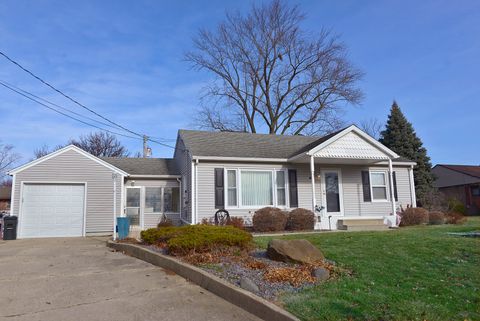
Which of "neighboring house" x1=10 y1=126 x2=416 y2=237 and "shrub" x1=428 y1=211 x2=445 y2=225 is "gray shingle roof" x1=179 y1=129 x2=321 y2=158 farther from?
"shrub" x1=428 y1=211 x2=445 y2=225

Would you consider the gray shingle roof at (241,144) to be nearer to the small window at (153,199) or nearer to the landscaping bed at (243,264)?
the small window at (153,199)

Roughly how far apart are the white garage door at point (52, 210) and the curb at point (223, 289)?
28.7 ft

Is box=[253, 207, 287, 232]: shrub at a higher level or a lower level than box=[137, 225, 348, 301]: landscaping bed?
higher

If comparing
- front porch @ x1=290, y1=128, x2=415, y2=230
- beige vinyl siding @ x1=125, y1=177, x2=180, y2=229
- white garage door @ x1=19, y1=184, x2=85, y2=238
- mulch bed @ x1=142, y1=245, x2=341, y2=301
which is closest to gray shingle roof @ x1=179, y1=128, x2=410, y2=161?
front porch @ x1=290, y1=128, x2=415, y2=230

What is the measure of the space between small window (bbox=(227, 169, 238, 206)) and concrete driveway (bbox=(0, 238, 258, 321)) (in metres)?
6.68

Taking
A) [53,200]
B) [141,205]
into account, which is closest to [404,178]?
[141,205]

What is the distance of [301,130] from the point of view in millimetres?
31875

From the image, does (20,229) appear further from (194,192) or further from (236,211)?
(236,211)

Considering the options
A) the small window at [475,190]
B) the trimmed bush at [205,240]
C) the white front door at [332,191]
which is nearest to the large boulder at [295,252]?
the trimmed bush at [205,240]

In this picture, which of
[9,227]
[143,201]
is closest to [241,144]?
[143,201]

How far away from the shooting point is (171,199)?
1781cm

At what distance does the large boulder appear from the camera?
6.62 meters

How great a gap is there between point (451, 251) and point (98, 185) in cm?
1385

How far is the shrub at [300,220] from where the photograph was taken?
14508 mm
